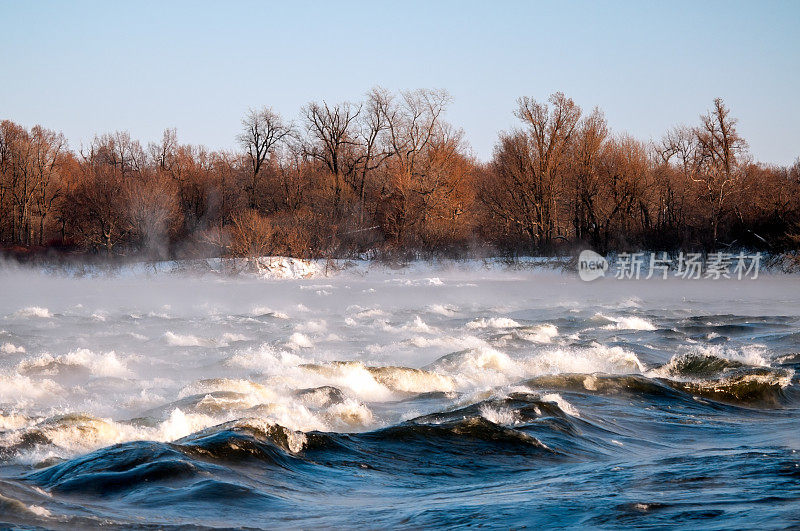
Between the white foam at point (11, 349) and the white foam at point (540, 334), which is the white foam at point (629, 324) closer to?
the white foam at point (540, 334)

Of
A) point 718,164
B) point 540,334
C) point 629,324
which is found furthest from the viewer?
point 718,164

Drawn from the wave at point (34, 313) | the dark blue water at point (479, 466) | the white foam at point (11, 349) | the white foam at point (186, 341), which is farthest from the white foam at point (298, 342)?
the wave at point (34, 313)

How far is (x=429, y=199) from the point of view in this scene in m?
45.1

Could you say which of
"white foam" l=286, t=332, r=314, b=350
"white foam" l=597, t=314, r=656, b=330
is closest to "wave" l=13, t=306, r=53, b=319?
"white foam" l=286, t=332, r=314, b=350

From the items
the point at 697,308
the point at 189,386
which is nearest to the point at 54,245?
the point at 697,308

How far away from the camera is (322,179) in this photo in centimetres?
4859

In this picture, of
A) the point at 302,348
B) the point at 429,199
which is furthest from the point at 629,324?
the point at 429,199

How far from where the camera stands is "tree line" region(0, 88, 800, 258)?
3925 centimetres

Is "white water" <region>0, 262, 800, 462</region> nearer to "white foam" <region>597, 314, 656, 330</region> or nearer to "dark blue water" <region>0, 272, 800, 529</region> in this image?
"white foam" <region>597, 314, 656, 330</region>

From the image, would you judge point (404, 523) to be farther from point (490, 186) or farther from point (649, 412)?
point (490, 186)

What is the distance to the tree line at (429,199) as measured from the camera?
3925cm

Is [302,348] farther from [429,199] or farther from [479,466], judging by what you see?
[429,199]

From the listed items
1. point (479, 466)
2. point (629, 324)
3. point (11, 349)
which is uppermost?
point (629, 324)

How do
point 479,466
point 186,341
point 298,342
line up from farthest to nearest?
point 186,341 → point 298,342 → point 479,466
